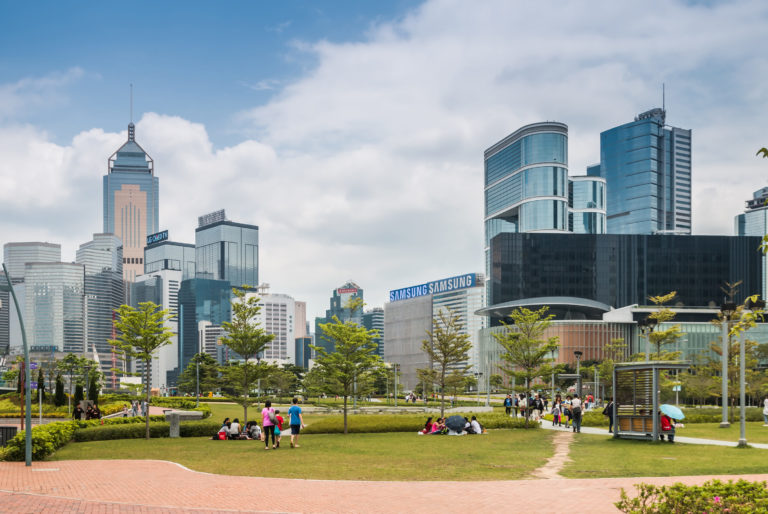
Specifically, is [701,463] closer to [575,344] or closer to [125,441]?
[125,441]

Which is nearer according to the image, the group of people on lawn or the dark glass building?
the group of people on lawn

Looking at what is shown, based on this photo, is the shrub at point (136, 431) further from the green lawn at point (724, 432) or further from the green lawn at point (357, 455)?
the green lawn at point (724, 432)

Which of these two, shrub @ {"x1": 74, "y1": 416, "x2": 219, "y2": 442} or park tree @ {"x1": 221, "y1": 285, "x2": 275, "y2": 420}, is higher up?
park tree @ {"x1": 221, "y1": 285, "x2": 275, "y2": 420}

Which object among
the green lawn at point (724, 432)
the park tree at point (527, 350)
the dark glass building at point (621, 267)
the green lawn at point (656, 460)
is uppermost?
the dark glass building at point (621, 267)

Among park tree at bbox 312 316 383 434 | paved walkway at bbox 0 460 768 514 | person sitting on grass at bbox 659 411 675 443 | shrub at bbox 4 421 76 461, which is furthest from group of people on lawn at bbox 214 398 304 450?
person sitting on grass at bbox 659 411 675 443

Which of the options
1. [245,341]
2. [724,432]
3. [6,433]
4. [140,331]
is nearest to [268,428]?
[140,331]

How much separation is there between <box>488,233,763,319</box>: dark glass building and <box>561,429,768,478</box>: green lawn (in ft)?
390

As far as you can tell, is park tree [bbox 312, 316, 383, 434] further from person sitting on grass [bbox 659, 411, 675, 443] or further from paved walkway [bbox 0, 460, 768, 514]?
paved walkway [bbox 0, 460, 768, 514]

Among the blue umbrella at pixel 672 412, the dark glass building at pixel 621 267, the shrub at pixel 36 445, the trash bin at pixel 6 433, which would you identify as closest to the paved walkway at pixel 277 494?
the shrub at pixel 36 445

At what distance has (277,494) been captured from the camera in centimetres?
1470

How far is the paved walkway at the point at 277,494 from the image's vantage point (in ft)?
43.8

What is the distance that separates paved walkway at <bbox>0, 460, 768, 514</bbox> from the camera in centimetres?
1336

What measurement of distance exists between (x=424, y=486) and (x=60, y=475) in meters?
9.40

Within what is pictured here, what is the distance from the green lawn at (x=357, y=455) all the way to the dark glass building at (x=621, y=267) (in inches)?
4517
